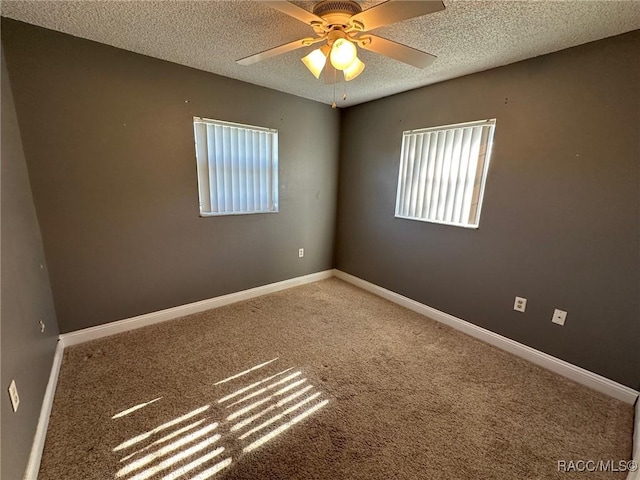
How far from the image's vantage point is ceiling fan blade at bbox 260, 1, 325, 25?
1142mm

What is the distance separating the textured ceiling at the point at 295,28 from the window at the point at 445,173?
0.53 meters

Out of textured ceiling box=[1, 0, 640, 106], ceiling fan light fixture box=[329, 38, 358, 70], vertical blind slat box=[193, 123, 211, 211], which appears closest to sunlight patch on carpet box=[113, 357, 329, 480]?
vertical blind slat box=[193, 123, 211, 211]

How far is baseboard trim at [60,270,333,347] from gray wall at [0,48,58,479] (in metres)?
0.23

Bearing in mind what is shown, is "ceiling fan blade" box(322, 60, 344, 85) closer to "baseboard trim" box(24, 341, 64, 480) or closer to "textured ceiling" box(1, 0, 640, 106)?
"textured ceiling" box(1, 0, 640, 106)

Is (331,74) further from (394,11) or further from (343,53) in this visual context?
(394,11)

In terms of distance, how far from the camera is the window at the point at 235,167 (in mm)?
2676

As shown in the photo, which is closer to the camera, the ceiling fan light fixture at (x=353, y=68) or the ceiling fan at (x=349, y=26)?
the ceiling fan at (x=349, y=26)

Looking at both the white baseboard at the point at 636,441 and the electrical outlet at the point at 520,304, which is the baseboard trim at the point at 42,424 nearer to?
the white baseboard at the point at 636,441

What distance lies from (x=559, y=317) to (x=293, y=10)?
A: 2659mm

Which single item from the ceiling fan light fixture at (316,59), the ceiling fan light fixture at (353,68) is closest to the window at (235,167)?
the ceiling fan light fixture at (316,59)

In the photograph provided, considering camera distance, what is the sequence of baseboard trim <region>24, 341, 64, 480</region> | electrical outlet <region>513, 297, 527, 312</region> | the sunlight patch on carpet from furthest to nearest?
electrical outlet <region>513, 297, 527, 312</region>
the sunlight patch on carpet
baseboard trim <region>24, 341, 64, 480</region>

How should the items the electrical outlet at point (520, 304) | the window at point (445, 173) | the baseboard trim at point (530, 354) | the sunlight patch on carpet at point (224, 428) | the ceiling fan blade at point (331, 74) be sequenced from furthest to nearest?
the window at point (445, 173), the electrical outlet at point (520, 304), the baseboard trim at point (530, 354), the ceiling fan blade at point (331, 74), the sunlight patch on carpet at point (224, 428)

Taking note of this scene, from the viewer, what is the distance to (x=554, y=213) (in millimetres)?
2037

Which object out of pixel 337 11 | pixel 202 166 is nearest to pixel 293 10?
pixel 337 11
